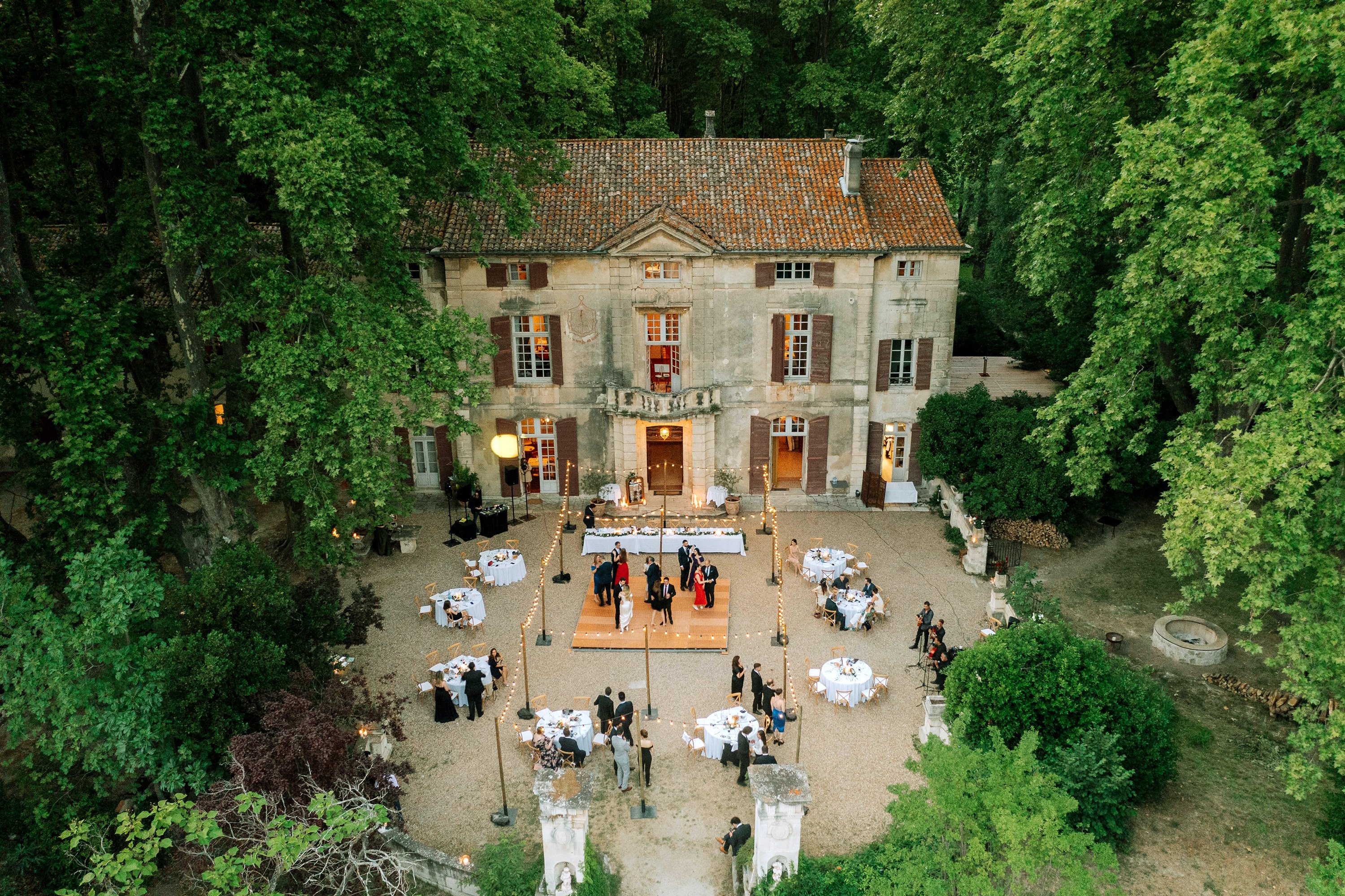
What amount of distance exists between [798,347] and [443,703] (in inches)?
595

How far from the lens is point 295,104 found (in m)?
15.6

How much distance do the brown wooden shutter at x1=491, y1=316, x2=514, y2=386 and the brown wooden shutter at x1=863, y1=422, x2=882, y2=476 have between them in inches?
455

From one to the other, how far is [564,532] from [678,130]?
22734 mm

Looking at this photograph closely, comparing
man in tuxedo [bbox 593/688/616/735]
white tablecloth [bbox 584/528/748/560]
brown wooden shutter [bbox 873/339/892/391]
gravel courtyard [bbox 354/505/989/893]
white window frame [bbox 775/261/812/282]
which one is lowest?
gravel courtyard [bbox 354/505/989/893]

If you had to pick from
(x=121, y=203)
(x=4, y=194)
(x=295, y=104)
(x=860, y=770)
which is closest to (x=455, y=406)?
(x=295, y=104)

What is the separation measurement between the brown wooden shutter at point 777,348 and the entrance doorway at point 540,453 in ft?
23.4

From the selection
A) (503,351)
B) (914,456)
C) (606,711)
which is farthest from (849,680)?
(503,351)

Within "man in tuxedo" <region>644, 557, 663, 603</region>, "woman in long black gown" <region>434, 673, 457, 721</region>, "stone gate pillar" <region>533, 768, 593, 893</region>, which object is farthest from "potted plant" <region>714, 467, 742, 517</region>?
"stone gate pillar" <region>533, 768, 593, 893</region>

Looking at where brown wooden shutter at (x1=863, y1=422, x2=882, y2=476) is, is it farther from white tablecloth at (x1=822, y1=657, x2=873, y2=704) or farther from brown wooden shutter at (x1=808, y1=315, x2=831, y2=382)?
white tablecloth at (x1=822, y1=657, x2=873, y2=704)

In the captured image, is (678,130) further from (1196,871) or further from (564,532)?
(1196,871)

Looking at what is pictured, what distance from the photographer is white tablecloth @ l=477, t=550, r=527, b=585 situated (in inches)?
928

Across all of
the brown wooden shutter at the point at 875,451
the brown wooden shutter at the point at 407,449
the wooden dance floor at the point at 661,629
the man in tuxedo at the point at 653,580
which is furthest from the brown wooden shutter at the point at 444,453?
the brown wooden shutter at the point at 875,451

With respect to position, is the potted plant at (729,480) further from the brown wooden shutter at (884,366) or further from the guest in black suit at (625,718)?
the guest in black suit at (625,718)

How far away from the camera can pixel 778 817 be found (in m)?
12.9
